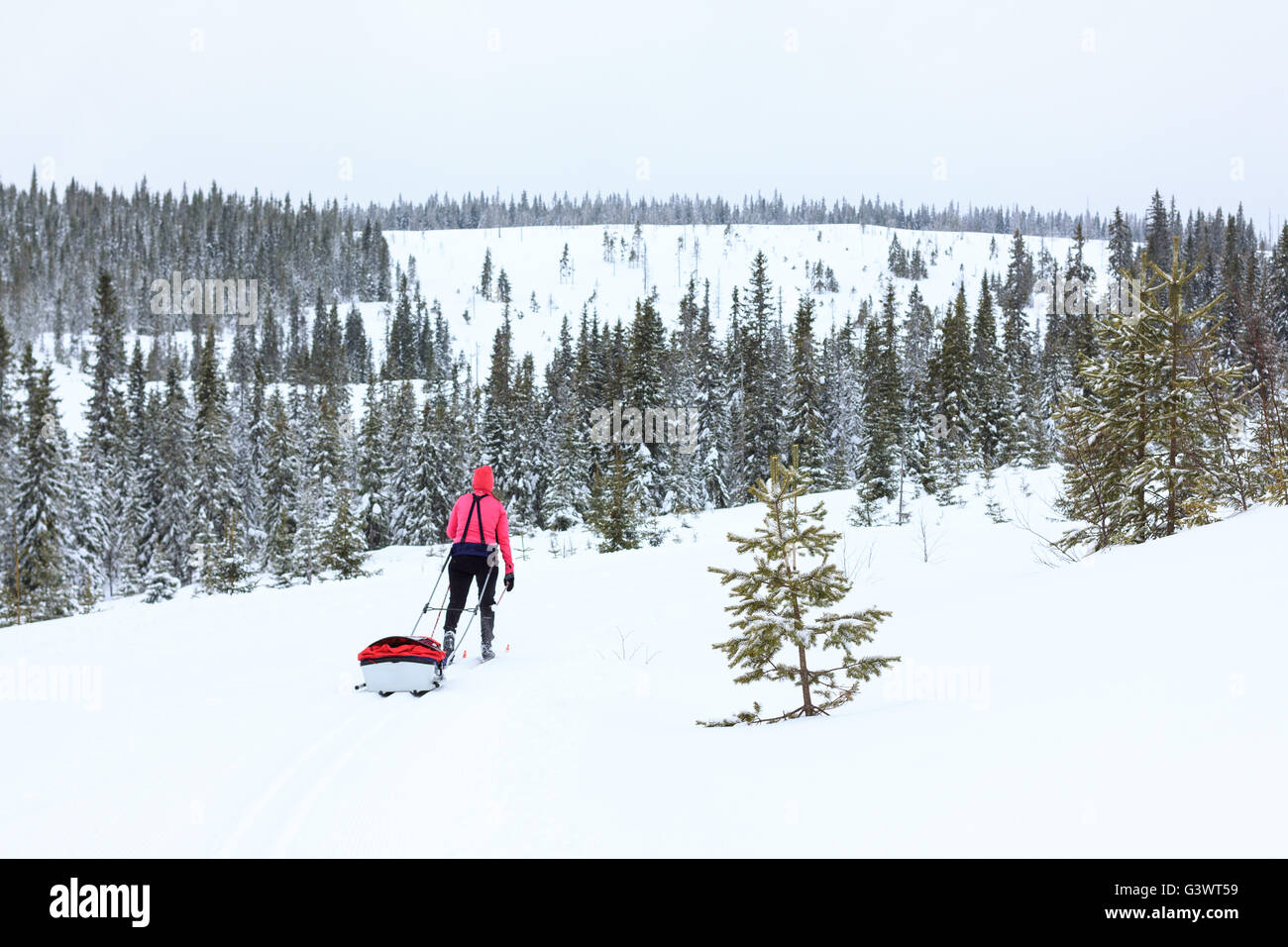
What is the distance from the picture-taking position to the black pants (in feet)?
24.3

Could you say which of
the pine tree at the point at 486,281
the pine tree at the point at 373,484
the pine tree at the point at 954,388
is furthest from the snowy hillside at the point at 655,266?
the pine tree at the point at 954,388

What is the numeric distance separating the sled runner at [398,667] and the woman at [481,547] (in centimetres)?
124

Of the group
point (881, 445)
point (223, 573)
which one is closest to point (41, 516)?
point (223, 573)

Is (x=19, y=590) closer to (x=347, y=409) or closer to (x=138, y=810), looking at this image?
(x=138, y=810)

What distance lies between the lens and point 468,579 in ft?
24.8

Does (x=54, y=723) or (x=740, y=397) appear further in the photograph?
(x=740, y=397)

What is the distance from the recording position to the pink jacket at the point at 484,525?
300 inches

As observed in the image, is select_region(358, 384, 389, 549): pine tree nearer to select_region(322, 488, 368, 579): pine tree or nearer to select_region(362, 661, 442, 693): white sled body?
select_region(322, 488, 368, 579): pine tree

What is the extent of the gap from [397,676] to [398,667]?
0.28 feet

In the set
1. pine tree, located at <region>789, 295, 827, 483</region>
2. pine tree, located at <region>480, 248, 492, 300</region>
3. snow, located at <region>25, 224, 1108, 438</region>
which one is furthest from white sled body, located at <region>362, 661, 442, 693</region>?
pine tree, located at <region>480, 248, 492, 300</region>

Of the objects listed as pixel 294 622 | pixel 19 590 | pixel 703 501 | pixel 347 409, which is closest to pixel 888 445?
pixel 703 501
